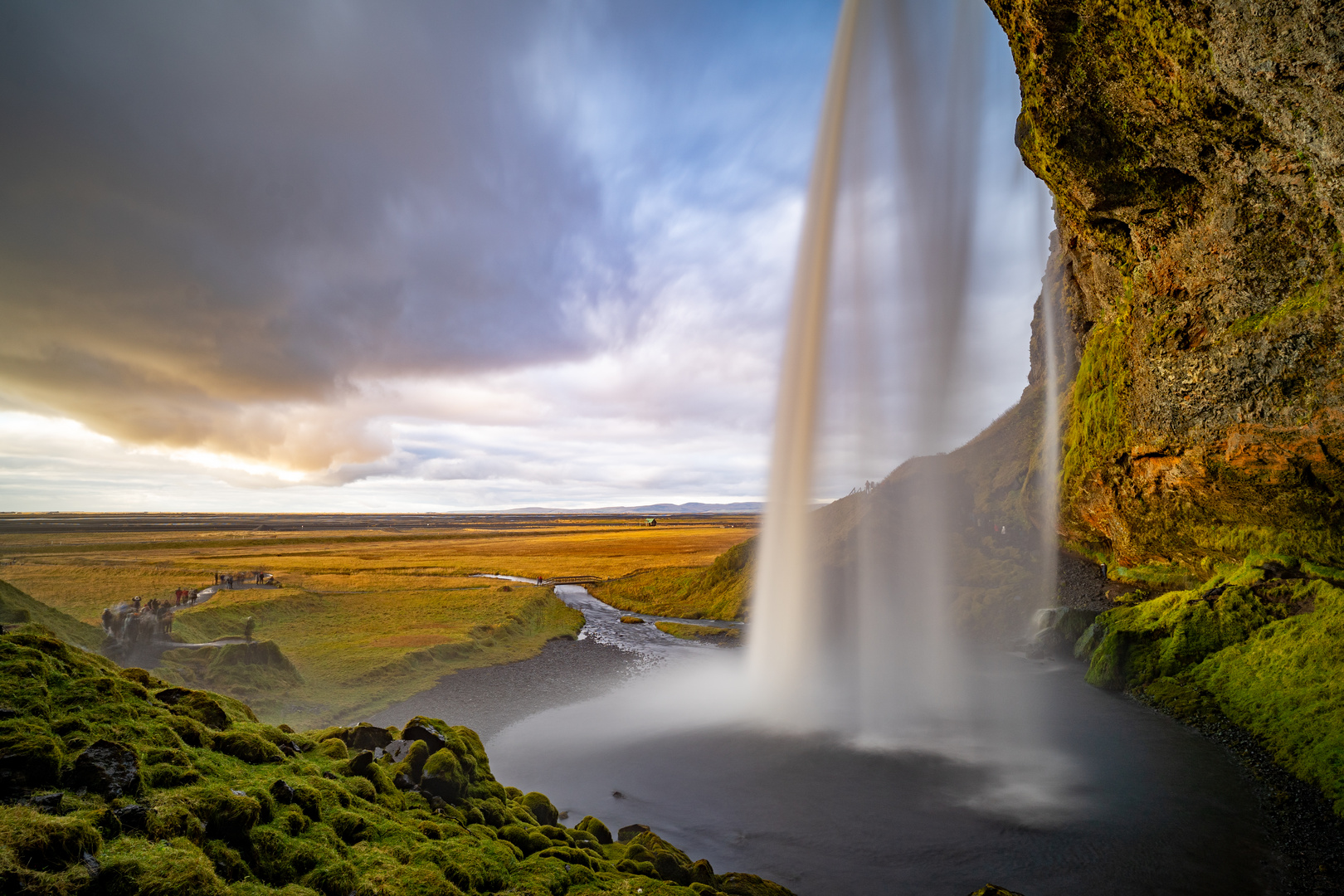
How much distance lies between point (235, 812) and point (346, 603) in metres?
44.6

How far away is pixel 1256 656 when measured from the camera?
20078 millimetres

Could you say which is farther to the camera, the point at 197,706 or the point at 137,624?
the point at 137,624

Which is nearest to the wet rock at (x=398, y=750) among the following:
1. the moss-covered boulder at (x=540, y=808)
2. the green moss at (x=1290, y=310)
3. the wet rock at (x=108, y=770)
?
the moss-covered boulder at (x=540, y=808)

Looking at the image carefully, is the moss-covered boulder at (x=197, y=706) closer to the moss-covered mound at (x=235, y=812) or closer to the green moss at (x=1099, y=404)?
the moss-covered mound at (x=235, y=812)

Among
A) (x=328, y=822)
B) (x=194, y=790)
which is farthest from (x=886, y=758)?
(x=194, y=790)

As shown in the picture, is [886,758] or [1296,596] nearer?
[886,758]

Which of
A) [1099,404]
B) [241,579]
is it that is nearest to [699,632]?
[1099,404]

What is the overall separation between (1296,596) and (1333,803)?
1070 cm

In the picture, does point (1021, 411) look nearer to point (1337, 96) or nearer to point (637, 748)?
point (1337, 96)

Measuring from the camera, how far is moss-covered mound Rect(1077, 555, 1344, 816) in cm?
1628

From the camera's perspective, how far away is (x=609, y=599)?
53.6m

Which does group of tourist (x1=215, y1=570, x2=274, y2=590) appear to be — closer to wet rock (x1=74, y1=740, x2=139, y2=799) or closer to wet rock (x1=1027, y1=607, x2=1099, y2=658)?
wet rock (x1=74, y1=740, x2=139, y2=799)

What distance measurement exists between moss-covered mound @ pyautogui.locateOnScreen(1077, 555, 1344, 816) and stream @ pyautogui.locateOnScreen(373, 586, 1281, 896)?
4.99ft

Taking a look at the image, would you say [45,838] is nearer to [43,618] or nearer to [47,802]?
[47,802]
